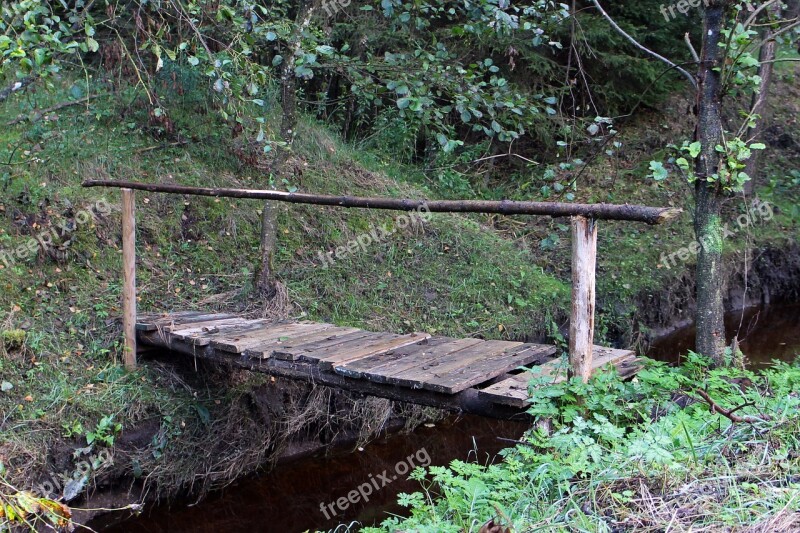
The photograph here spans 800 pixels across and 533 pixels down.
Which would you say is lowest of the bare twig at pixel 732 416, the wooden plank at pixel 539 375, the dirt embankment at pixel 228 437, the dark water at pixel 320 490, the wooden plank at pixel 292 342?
the dark water at pixel 320 490

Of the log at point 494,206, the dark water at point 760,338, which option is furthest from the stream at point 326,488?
the dark water at point 760,338

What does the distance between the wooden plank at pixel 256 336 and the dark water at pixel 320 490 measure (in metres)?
1.17

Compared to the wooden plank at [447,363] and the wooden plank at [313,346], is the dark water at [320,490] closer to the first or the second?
the wooden plank at [447,363]

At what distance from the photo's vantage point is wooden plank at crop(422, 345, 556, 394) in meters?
3.32

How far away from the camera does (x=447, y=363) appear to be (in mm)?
3777

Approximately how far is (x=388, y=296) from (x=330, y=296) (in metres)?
0.66

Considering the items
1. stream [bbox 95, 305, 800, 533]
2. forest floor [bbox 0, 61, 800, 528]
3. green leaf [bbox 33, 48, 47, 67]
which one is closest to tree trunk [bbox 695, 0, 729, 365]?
forest floor [bbox 0, 61, 800, 528]

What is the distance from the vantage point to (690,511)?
7.21 ft

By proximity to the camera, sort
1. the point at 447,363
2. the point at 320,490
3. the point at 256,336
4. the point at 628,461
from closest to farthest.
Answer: the point at 628,461 < the point at 447,363 < the point at 256,336 < the point at 320,490

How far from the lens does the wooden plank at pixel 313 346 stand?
13.3 feet

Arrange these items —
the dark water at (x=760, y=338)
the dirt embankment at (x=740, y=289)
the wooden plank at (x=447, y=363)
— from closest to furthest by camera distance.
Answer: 1. the wooden plank at (x=447, y=363)
2. the dark water at (x=760, y=338)
3. the dirt embankment at (x=740, y=289)

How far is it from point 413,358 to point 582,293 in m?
1.31

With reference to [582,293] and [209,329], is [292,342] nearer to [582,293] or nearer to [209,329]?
[209,329]

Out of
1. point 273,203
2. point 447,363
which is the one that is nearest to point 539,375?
point 447,363
